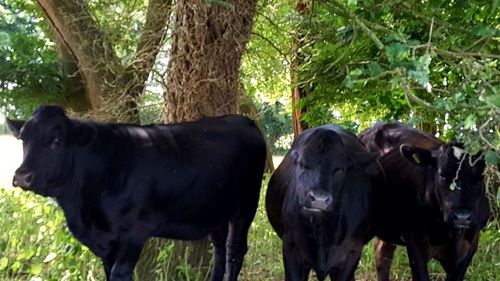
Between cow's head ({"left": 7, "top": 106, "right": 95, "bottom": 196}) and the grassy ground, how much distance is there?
169cm

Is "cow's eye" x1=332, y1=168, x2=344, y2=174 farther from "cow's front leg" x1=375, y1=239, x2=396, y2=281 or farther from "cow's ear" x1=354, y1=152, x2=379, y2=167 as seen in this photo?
"cow's front leg" x1=375, y1=239, x2=396, y2=281

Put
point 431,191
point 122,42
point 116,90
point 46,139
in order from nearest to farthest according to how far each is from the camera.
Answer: point 46,139, point 431,191, point 116,90, point 122,42

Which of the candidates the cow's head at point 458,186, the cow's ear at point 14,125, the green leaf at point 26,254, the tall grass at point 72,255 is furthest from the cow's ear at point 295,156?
the green leaf at point 26,254

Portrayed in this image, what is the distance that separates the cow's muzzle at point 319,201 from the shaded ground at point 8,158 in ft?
40.6

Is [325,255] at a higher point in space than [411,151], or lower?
lower

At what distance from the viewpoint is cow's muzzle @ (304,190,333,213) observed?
504 cm

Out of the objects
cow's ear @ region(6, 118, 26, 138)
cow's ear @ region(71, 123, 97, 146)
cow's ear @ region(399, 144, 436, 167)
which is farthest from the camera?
cow's ear @ region(399, 144, 436, 167)

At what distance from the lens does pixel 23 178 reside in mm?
5164

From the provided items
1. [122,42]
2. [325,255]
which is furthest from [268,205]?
[122,42]

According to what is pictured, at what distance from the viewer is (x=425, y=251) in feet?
21.0

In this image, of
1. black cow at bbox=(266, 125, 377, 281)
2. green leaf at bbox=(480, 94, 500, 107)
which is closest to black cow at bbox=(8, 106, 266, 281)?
black cow at bbox=(266, 125, 377, 281)

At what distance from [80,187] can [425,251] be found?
2.98 metres

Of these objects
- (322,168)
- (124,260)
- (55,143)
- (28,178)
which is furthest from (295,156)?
(28,178)

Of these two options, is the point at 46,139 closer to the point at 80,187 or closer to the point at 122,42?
the point at 80,187
